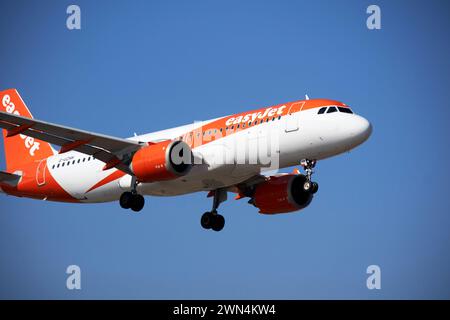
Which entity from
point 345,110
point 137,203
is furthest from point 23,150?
point 345,110

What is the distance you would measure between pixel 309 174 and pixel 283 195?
5.57 meters

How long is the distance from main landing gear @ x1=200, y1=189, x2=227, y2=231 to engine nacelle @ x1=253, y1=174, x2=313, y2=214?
2153mm

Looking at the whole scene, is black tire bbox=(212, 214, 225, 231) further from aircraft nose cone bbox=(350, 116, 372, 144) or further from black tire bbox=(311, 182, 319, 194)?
aircraft nose cone bbox=(350, 116, 372, 144)

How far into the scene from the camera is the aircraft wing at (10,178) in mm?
57156

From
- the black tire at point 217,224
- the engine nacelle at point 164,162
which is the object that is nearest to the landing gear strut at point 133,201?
the engine nacelle at point 164,162

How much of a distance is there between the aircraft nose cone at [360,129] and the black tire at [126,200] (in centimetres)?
1246

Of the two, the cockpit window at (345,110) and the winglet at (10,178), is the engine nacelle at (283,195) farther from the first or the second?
the winglet at (10,178)

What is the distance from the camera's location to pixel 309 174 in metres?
48.0

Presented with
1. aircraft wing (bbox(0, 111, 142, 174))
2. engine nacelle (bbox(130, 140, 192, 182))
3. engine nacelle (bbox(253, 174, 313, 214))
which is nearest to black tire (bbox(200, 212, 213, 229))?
engine nacelle (bbox(253, 174, 313, 214))

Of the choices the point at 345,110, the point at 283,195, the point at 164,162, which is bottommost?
the point at 283,195

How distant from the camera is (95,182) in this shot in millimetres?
53969

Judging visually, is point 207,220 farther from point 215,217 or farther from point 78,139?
point 78,139
